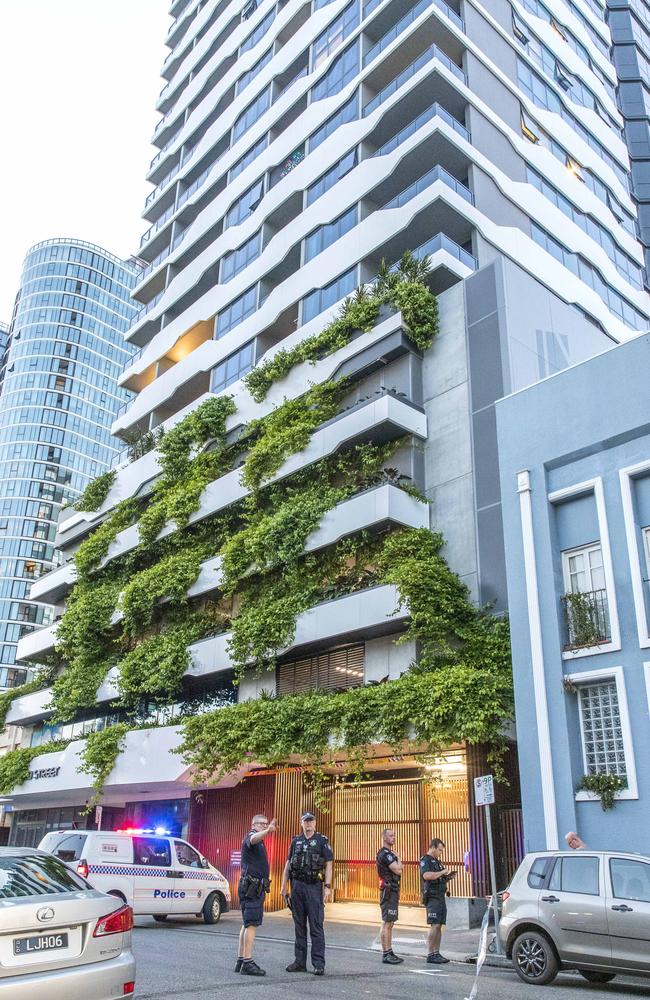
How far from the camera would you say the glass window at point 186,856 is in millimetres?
17891

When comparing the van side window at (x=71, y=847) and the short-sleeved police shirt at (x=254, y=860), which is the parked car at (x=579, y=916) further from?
the van side window at (x=71, y=847)

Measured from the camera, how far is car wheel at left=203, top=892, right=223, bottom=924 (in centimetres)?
1800

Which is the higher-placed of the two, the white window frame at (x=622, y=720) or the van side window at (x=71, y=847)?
the white window frame at (x=622, y=720)

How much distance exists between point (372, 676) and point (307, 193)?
1963cm

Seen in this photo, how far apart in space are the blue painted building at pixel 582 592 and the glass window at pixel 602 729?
0.02 m

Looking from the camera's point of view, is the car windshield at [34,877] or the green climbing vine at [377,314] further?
the green climbing vine at [377,314]

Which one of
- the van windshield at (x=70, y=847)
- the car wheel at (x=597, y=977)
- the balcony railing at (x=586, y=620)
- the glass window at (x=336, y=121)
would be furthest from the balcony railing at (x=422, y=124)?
the car wheel at (x=597, y=977)

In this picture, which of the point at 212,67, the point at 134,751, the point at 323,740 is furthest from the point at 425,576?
the point at 212,67

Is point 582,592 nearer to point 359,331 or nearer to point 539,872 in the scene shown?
point 539,872

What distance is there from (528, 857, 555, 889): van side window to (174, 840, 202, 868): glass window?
367 inches

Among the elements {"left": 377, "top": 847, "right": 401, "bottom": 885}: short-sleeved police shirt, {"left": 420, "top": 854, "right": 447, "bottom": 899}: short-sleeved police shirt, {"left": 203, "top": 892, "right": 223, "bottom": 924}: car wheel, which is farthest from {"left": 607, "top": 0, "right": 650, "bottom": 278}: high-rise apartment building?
{"left": 377, "top": 847, "right": 401, "bottom": 885}: short-sleeved police shirt


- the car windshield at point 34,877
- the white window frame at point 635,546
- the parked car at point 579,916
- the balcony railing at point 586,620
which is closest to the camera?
the car windshield at point 34,877

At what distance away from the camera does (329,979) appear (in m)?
9.54

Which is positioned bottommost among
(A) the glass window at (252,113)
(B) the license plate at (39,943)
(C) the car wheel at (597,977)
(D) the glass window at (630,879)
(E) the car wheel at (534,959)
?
(C) the car wheel at (597,977)
